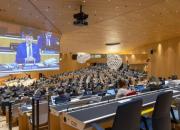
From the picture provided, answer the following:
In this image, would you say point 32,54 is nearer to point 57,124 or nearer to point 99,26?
point 99,26

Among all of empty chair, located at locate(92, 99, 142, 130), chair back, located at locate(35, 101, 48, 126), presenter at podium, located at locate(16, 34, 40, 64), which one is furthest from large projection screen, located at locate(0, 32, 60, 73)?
empty chair, located at locate(92, 99, 142, 130)

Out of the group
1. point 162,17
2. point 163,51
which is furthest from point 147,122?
point 163,51

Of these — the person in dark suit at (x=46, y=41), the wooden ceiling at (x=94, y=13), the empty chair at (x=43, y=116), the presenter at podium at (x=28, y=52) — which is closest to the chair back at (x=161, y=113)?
the empty chair at (x=43, y=116)

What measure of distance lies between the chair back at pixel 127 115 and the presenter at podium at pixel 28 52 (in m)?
7.51

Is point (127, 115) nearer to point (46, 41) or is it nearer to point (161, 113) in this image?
point (161, 113)

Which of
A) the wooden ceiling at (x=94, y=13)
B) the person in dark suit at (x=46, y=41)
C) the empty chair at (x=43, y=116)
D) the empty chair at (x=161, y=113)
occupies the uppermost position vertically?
the wooden ceiling at (x=94, y=13)

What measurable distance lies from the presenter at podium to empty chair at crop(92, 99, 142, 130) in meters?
7.51

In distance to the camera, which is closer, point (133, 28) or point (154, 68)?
point (133, 28)

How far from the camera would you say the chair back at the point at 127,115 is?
1.87m

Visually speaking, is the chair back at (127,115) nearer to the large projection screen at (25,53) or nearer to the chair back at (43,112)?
the chair back at (43,112)

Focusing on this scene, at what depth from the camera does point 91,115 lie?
2.21 m

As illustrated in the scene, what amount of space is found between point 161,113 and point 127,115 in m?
0.65

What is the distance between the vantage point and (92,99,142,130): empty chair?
6.14 ft

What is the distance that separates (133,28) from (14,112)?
877 centimetres
